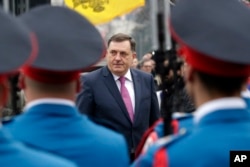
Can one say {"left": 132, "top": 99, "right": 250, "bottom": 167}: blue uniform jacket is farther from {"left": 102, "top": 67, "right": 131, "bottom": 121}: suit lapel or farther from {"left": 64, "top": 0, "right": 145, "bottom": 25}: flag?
{"left": 64, "top": 0, "right": 145, "bottom": 25}: flag

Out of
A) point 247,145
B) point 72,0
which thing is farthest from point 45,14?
point 72,0

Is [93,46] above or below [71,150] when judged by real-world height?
above

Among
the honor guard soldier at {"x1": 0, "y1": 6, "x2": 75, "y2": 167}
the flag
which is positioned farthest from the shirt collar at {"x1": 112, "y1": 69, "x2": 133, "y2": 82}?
the honor guard soldier at {"x1": 0, "y1": 6, "x2": 75, "y2": 167}

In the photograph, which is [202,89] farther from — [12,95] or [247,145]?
[12,95]

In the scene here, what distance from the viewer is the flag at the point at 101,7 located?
11.8m

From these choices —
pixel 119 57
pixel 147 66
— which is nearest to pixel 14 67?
pixel 119 57

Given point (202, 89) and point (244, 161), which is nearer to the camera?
point (202, 89)

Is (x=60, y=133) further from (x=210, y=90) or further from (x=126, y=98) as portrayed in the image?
(x=126, y=98)

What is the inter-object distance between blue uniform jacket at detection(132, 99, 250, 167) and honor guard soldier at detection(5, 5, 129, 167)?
450mm

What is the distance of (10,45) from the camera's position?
135 inches

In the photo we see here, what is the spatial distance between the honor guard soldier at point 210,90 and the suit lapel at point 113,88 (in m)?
4.42

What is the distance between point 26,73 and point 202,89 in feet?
2.78

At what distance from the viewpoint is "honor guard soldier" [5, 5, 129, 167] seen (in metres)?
4.03

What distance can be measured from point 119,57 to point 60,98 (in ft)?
15.4
